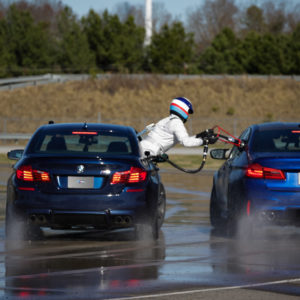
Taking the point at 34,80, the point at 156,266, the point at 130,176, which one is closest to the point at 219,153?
the point at 130,176

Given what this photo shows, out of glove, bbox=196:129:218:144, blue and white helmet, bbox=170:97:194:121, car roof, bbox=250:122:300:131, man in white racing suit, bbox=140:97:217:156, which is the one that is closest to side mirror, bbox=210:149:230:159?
glove, bbox=196:129:218:144

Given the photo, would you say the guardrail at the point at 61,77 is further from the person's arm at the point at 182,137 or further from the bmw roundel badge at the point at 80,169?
the bmw roundel badge at the point at 80,169

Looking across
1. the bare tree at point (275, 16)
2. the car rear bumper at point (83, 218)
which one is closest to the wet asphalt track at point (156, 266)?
the car rear bumper at point (83, 218)

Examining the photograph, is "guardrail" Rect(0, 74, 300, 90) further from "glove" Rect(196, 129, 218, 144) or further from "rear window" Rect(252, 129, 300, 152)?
"rear window" Rect(252, 129, 300, 152)

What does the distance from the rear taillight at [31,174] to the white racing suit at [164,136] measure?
2.74 meters

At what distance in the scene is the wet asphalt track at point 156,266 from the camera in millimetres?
7527

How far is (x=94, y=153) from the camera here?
34.7 feet

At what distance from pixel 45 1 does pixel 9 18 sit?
5943cm

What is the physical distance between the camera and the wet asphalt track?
296 inches

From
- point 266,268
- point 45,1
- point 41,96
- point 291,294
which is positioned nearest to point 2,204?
point 266,268

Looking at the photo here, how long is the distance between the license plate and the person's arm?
8.45 feet

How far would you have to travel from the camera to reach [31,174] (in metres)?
10.4

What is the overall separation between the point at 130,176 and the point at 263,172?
161 centimetres

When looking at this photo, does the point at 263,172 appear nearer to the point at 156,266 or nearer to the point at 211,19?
the point at 156,266
